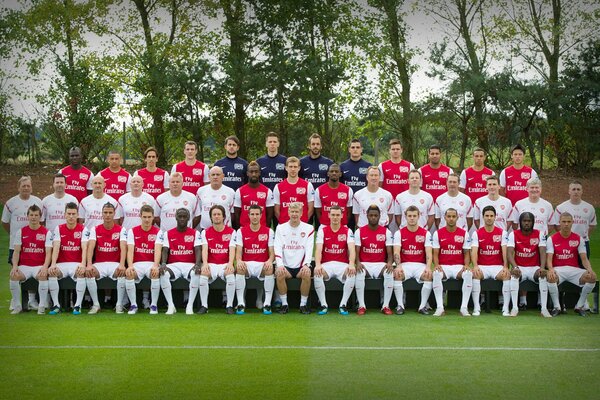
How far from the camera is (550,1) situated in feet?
51.7

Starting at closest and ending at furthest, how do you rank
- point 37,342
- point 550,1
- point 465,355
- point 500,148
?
point 465,355, point 37,342, point 550,1, point 500,148

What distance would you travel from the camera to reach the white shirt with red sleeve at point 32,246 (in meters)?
10.1

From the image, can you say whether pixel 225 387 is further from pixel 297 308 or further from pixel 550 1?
pixel 550 1

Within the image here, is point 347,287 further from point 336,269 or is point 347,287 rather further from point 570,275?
point 570,275

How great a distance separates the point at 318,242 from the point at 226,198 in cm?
152

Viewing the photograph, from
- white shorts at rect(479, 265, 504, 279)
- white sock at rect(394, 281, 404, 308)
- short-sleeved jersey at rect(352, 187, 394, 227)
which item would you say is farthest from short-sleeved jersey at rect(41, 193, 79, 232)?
white shorts at rect(479, 265, 504, 279)

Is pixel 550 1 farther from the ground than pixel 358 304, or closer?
farther from the ground

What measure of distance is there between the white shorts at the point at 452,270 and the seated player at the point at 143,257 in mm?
3441

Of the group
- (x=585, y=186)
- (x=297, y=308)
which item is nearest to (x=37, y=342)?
(x=297, y=308)

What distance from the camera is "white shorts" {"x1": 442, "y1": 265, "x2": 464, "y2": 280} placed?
10.0 meters

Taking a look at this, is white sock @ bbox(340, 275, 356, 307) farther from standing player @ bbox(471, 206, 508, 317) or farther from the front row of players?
standing player @ bbox(471, 206, 508, 317)

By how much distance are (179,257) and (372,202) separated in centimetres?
257

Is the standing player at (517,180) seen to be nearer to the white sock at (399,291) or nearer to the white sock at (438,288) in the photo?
the white sock at (438,288)

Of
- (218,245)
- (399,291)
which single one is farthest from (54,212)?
(399,291)
